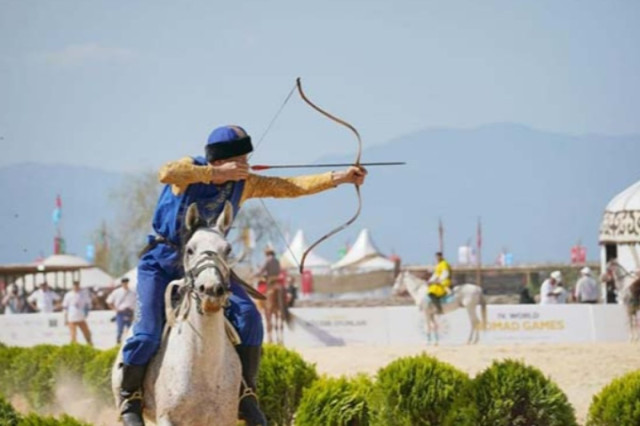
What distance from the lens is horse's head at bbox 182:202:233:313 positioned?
835 cm

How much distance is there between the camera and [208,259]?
848 cm

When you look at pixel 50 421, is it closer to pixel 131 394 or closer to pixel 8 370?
pixel 131 394

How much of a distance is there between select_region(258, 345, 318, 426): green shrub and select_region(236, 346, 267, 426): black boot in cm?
456

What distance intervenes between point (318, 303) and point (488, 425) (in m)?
38.4

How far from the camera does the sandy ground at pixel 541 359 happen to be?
22.6 m

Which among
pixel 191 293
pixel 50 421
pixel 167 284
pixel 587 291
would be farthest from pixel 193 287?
pixel 587 291

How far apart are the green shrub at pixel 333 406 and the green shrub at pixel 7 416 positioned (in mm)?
2671

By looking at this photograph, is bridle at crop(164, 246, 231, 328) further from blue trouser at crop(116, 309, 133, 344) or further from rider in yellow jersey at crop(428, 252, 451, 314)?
rider in yellow jersey at crop(428, 252, 451, 314)

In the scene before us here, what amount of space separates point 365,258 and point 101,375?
56188mm

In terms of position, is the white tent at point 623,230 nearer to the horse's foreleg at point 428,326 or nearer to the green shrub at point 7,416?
the horse's foreleg at point 428,326

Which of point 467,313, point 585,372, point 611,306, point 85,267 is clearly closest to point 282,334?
point 467,313

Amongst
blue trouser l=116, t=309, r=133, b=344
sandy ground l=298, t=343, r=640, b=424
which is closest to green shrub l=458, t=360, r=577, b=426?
sandy ground l=298, t=343, r=640, b=424

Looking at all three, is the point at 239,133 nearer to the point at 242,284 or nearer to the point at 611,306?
the point at 242,284

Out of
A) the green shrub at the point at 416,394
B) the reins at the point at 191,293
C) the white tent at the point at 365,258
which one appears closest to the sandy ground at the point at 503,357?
the green shrub at the point at 416,394
